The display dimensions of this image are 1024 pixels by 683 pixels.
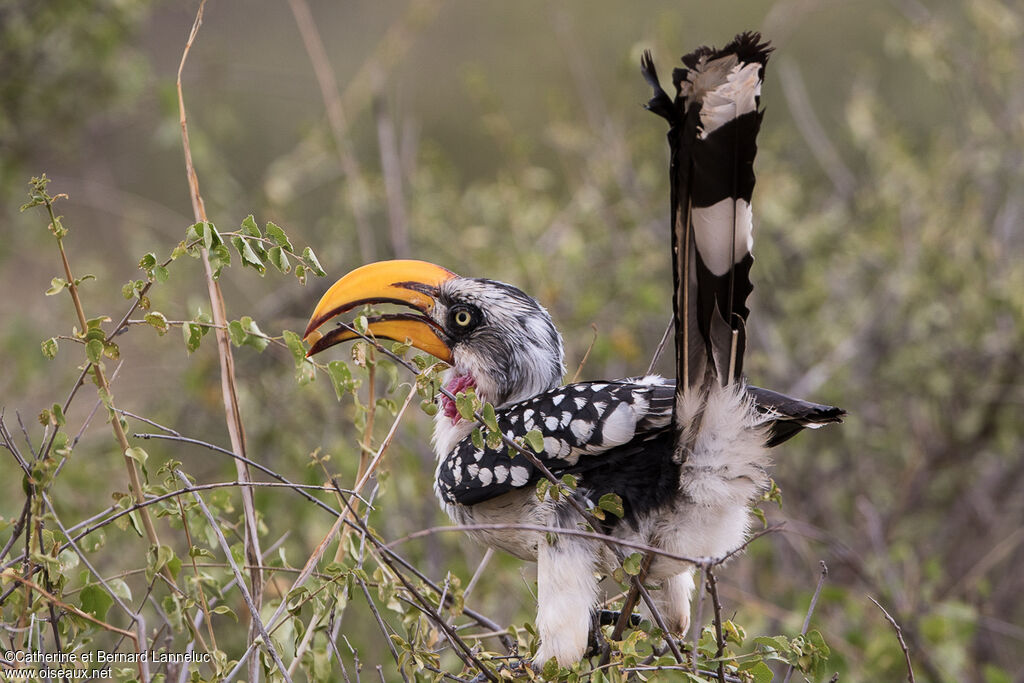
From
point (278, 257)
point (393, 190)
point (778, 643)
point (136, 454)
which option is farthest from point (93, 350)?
point (393, 190)

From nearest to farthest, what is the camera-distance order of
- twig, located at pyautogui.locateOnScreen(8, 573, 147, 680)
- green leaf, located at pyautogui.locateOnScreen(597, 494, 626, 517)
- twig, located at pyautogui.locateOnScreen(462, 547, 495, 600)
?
twig, located at pyautogui.locateOnScreen(8, 573, 147, 680) → green leaf, located at pyautogui.locateOnScreen(597, 494, 626, 517) → twig, located at pyautogui.locateOnScreen(462, 547, 495, 600)

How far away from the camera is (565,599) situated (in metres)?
1.80

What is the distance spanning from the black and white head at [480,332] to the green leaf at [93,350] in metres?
0.68

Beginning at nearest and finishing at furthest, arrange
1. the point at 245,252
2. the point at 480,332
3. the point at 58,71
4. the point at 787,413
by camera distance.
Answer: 1. the point at 245,252
2. the point at 787,413
3. the point at 480,332
4. the point at 58,71

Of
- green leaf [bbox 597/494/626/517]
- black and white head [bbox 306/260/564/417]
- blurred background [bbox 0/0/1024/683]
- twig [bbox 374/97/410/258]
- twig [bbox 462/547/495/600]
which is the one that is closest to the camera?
green leaf [bbox 597/494/626/517]

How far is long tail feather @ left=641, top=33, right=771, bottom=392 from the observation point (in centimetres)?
148

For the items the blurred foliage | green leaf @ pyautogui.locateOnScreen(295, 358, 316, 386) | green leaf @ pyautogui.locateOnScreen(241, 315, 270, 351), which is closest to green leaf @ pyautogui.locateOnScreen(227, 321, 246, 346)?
green leaf @ pyautogui.locateOnScreen(241, 315, 270, 351)

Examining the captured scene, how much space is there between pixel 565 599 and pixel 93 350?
89cm

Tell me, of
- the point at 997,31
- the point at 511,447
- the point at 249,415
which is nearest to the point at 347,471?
the point at 249,415

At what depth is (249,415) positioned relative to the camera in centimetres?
424

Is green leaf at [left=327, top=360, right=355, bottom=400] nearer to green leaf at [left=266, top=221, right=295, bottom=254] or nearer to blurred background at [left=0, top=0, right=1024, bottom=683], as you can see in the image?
green leaf at [left=266, top=221, right=295, bottom=254]

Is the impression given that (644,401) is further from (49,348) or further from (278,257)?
(49,348)

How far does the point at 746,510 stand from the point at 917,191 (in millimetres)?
3181

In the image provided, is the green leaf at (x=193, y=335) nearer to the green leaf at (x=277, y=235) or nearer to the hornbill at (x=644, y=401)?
the green leaf at (x=277, y=235)
